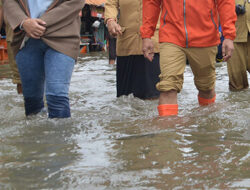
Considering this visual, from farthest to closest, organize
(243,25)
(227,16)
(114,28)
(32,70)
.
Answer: (243,25)
(114,28)
(227,16)
(32,70)

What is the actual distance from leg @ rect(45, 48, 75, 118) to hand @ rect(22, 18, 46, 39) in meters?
0.17

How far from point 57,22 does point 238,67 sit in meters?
3.45

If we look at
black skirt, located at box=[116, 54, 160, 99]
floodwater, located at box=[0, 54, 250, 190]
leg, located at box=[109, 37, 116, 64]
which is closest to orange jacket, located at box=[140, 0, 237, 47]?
floodwater, located at box=[0, 54, 250, 190]

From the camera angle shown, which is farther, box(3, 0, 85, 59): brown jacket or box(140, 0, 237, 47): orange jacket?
box(140, 0, 237, 47): orange jacket

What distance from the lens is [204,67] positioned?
14.4 feet

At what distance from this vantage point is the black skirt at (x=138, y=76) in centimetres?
570

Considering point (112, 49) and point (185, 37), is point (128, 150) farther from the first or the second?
point (112, 49)

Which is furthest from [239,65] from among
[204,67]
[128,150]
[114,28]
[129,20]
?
[128,150]

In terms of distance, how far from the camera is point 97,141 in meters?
3.34

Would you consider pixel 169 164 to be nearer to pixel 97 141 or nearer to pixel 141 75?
pixel 97 141

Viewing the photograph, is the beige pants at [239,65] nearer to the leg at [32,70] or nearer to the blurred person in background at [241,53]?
the blurred person in background at [241,53]

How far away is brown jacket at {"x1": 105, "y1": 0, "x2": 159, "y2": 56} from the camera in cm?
549

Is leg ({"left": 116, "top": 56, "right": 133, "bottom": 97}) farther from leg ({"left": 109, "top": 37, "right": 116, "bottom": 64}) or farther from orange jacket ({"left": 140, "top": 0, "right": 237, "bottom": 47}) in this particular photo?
leg ({"left": 109, "top": 37, "right": 116, "bottom": 64})

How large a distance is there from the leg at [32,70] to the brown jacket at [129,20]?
165 cm
